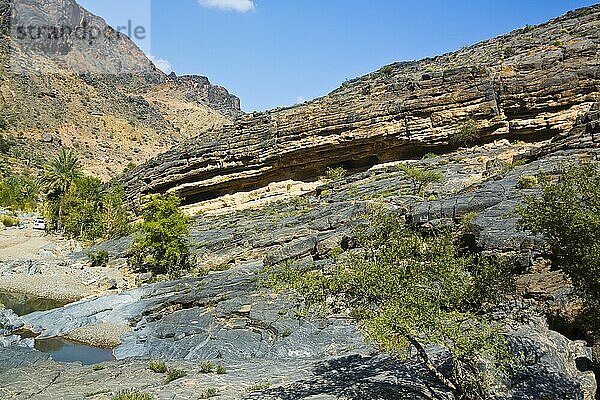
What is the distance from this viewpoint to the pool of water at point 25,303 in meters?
27.9

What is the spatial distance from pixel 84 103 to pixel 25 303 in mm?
103119

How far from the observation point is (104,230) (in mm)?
51219

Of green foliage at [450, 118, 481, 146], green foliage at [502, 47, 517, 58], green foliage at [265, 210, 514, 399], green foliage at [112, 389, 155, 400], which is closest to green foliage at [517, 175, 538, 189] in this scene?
green foliage at [265, 210, 514, 399]

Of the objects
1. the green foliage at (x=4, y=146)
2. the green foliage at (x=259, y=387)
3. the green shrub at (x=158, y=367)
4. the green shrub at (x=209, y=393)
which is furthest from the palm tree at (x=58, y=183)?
the green foliage at (x=259, y=387)

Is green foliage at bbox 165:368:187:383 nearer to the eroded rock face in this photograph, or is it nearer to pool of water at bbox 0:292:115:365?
pool of water at bbox 0:292:115:365

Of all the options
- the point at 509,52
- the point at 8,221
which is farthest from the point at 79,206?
the point at 509,52

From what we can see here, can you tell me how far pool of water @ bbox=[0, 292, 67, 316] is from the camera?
27.9m

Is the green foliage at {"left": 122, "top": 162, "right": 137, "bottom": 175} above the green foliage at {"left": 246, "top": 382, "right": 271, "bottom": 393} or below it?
above

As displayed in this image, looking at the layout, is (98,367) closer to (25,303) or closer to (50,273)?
(25,303)

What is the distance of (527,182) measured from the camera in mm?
22781

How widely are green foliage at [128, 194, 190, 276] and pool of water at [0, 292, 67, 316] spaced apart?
280 inches

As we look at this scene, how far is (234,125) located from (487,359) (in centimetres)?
5020

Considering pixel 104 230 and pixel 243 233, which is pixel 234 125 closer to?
pixel 104 230

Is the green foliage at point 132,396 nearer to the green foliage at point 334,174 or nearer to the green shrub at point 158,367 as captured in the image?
the green shrub at point 158,367
